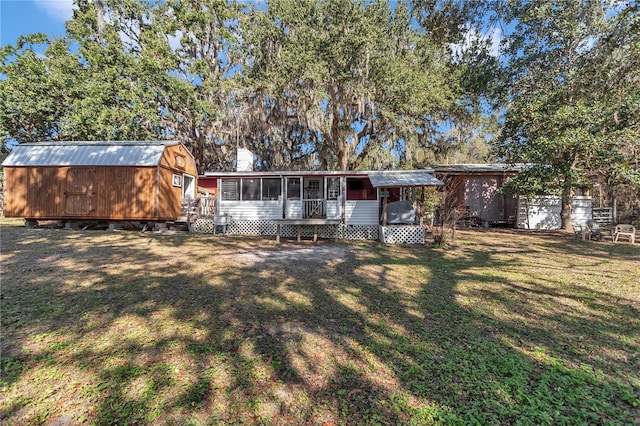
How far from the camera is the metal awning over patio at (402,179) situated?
33.1ft

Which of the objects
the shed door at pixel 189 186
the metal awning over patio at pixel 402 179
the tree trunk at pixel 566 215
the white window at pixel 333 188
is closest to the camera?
the metal awning over patio at pixel 402 179

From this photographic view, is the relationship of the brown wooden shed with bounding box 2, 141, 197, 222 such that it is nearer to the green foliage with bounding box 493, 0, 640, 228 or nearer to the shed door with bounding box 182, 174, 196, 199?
the shed door with bounding box 182, 174, 196, 199

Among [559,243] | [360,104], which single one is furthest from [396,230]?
[360,104]

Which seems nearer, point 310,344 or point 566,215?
point 310,344

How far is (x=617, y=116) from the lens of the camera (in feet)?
30.7

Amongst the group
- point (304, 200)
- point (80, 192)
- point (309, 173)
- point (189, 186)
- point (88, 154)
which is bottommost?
point (304, 200)

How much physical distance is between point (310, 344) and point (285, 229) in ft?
30.8

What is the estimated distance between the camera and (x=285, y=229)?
1248 centimetres

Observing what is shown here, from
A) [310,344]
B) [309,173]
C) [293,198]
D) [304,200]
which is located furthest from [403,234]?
[310,344]

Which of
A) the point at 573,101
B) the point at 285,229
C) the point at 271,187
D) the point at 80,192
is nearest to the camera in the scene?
the point at 573,101

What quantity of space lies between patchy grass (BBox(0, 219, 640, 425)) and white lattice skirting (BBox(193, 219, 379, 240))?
17.6 feet

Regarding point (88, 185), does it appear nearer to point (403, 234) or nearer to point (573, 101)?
point (403, 234)

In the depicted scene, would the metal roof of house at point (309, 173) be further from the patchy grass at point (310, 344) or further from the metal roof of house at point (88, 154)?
the patchy grass at point (310, 344)

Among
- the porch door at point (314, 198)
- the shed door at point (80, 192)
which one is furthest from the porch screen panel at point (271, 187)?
the shed door at point (80, 192)
